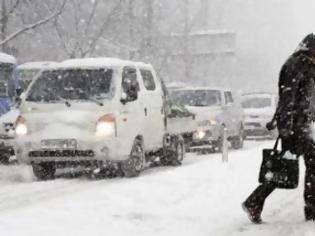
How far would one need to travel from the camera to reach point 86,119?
Answer: 39.4 ft

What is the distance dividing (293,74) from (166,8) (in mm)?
Answer: 48844

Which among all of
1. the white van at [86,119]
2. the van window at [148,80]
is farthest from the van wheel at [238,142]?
the white van at [86,119]

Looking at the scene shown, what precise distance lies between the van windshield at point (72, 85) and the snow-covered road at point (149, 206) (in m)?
1.34

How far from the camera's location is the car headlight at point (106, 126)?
474 inches

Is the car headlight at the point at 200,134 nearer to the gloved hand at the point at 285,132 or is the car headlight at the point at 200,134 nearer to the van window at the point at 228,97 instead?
the van window at the point at 228,97

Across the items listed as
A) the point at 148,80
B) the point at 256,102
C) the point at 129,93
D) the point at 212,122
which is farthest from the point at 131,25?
the point at 129,93

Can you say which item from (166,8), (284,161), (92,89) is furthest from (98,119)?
(166,8)

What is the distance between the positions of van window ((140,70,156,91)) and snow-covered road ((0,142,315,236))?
1.88 metres

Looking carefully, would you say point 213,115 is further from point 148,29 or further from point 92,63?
point 148,29

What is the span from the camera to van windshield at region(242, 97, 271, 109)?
26619 millimetres

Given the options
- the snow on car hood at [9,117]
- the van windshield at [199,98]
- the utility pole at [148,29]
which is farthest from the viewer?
the utility pole at [148,29]

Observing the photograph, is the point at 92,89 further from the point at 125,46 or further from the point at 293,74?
the point at 125,46

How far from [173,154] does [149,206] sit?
6.02 m

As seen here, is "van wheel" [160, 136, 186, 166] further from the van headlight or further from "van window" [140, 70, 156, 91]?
the van headlight
